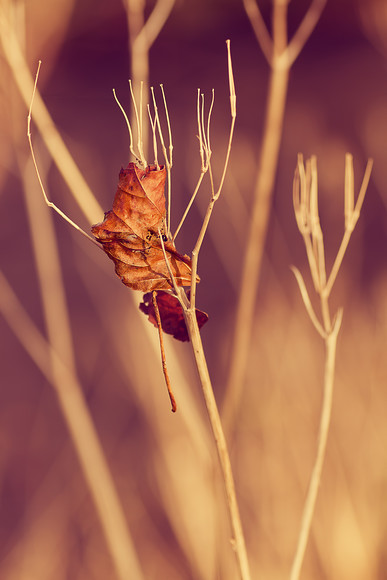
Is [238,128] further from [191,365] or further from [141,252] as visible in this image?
[141,252]

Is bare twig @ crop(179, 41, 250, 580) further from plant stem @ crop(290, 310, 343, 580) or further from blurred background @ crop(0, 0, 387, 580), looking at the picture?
blurred background @ crop(0, 0, 387, 580)

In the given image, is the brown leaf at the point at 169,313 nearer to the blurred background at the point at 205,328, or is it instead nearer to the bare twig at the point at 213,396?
the bare twig at the point at 213,396

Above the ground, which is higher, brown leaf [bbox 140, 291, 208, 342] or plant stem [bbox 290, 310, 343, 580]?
brown leaf [bbox 140, 291, 208, 342]

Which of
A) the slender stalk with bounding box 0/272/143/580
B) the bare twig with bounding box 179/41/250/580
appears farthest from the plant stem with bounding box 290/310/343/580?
Result: the slender stalk with bounding box 0/272/143/580

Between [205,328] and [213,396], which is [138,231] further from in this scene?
[205,328]

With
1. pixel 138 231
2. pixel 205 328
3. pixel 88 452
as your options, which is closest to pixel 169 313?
pixel 138 231

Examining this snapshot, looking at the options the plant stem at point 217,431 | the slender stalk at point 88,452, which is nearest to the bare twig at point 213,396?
the plant stem at point 217,431
